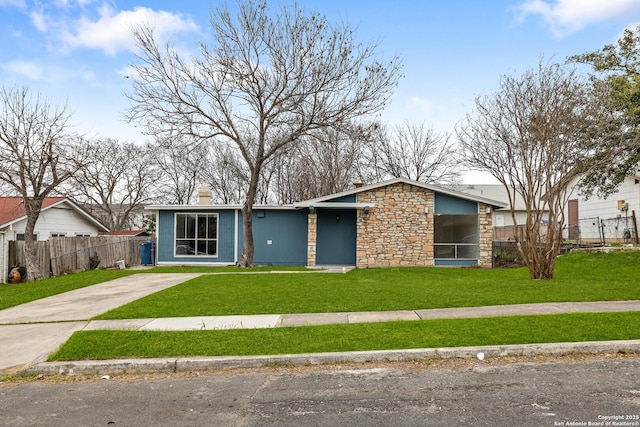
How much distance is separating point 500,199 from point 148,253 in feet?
99.4

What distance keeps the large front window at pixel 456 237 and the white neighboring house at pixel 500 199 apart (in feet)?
56.0

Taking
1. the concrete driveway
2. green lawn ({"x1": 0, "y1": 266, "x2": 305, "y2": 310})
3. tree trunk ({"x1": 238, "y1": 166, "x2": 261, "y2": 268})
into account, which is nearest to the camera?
the concrete driveway

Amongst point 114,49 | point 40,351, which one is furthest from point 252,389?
point 114,49

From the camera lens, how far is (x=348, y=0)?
587 inches

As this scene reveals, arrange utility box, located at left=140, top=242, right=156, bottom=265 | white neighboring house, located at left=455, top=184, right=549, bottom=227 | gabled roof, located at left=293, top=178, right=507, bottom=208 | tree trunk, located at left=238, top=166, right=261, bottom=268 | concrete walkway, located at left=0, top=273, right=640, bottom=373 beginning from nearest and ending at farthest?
concrete walkway, located at left=0, top=273, right=640, bottom=373
gabled roof, located at left=293, top=178, right=507, bottom=208
tree trunk, located at left=238, top=166, right=261, bottom=268
utility box, located at left=140, top=242, right=156, bottom=265
white neighboring house, located at left=455, top=184, right=549, bottom=227

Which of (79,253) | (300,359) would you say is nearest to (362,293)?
(300,359)

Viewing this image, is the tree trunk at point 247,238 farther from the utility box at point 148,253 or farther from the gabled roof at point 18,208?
the gabled roof at point 18,208

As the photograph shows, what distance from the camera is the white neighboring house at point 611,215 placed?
20094 mm

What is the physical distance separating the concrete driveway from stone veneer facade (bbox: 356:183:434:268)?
290 inches

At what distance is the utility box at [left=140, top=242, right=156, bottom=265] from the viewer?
20344mm

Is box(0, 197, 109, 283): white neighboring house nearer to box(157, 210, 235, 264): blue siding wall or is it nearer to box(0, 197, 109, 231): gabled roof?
box(0, 197, 109, 231): gabled roof

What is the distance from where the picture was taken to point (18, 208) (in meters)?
20.8

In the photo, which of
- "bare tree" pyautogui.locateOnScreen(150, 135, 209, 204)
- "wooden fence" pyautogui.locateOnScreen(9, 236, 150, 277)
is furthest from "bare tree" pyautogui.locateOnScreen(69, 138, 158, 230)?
"wooden fence" pyautogui.locateOnScreen(9, 236, 150, 277)

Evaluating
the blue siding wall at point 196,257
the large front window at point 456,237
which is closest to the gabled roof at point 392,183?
the large front window at point 456,237
